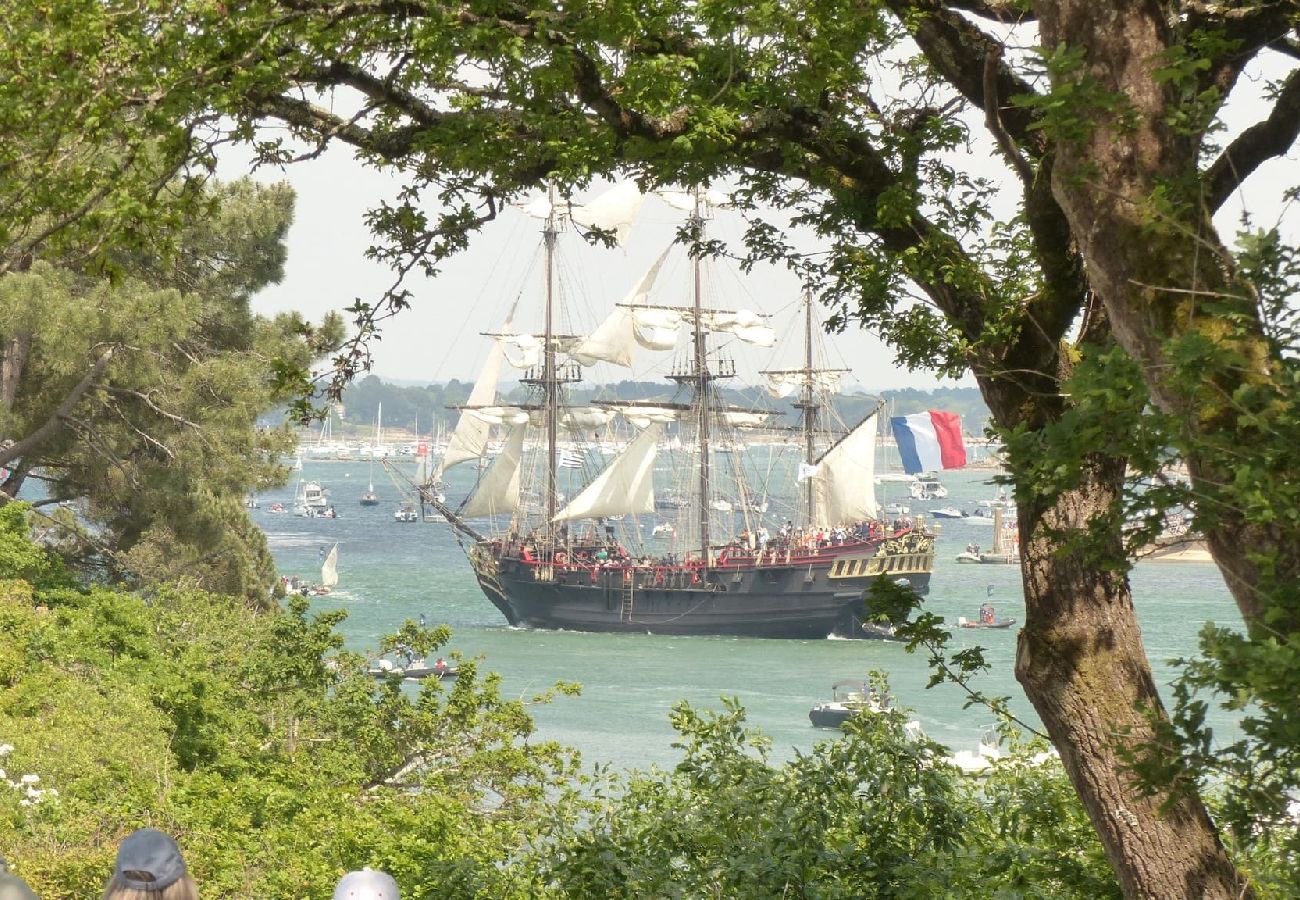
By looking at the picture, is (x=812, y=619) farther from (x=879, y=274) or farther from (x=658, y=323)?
(x=879, y=274)

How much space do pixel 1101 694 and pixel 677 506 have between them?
47.1 metres

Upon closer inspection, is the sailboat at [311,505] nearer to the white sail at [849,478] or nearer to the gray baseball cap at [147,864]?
the white sail at [849,478]

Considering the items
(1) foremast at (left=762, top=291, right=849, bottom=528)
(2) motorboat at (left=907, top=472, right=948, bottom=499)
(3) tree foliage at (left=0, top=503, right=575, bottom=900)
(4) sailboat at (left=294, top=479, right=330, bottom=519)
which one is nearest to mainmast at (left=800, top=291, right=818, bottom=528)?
(1) foremast at (left=762, top=291, right=849, bottom=528)

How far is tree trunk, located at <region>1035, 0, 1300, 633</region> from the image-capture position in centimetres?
285

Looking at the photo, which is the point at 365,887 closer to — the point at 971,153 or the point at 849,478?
the point at 971,153

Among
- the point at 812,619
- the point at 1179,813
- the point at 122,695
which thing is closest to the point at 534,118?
the point at 1179,813

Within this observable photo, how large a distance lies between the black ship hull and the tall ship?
0.05 m

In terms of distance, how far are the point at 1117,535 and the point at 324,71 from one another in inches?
111

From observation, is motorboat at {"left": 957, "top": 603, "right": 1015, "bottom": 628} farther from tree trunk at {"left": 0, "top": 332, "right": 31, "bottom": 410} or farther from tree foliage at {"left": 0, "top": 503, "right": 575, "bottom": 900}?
tree foliage at {"left": 0, "top": 503, "right": 575, "bottom": 900}

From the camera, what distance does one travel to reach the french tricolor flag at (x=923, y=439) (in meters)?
58.6

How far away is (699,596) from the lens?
50875 millimetres

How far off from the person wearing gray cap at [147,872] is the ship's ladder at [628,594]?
48.6 metres

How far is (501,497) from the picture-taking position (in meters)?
53.7

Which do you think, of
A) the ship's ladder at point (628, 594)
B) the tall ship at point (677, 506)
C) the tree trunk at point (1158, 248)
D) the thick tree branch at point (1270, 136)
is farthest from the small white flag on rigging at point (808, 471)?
the tree trunk at point (1158, 248)
